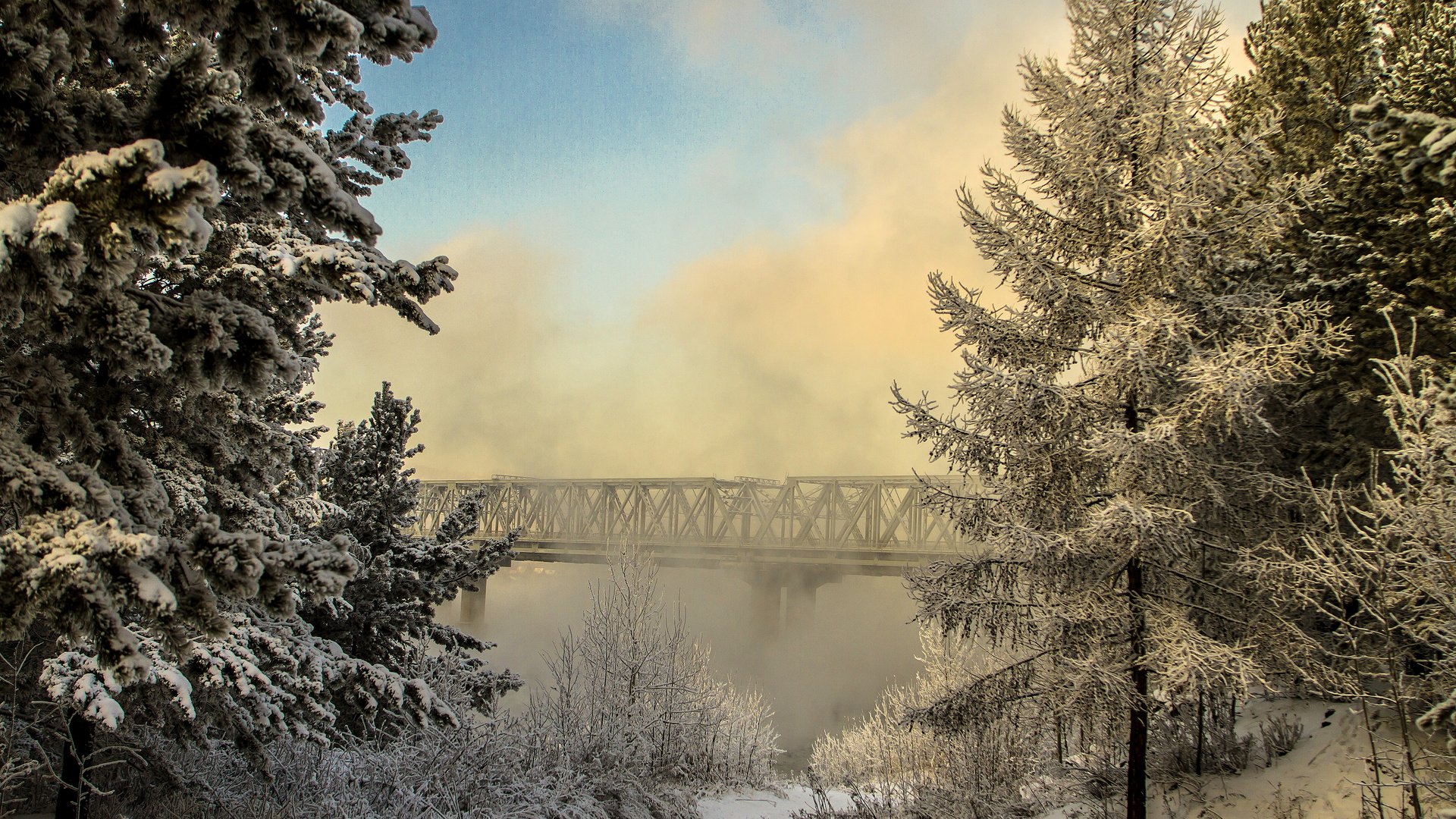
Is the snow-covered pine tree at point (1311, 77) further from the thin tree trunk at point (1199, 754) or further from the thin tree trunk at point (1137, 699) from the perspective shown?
the thin tree trunk at point (1199, 754)

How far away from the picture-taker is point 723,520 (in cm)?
3709

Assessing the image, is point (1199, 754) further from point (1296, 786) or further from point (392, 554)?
point (392, 554)

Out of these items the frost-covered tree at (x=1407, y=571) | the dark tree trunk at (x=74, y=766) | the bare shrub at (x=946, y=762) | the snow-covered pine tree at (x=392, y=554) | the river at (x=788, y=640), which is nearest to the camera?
the dark tree trunk at (x=74, y=766)

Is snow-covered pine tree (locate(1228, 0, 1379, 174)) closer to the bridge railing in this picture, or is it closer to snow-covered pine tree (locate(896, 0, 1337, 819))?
snow-covered pine tree (locate(896, 0, 1337, 819))

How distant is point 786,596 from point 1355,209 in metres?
26.1

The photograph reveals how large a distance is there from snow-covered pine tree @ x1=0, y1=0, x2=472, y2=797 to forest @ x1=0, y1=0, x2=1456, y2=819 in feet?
0.07

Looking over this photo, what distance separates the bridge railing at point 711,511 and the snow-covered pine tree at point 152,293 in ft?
73.1

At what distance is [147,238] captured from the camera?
335 centimetres

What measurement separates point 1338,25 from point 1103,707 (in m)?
11.5

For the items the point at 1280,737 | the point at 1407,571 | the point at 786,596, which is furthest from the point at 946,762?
the point at 786,596

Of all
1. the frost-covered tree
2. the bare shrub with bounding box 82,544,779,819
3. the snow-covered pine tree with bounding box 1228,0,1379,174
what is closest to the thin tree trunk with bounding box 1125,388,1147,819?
the frost-covered tree

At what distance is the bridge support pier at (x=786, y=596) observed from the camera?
3306 cm

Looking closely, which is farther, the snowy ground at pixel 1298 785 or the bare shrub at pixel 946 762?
the bare shrub at pixel 946 762

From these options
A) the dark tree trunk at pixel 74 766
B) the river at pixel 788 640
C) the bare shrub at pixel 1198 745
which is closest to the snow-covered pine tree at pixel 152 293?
the dark tree trunk at pixel 74 766
